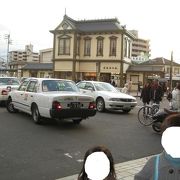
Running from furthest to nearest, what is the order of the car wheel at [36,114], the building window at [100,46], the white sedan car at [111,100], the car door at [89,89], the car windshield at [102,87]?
the building window at [100,46]
the car windshield at [102,87]
the car door at [89,89]
the white sedan car at [111,100]
the car wheel at [36,114]

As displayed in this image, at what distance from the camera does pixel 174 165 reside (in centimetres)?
194

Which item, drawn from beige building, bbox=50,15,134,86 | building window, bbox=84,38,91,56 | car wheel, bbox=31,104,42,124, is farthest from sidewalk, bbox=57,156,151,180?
building window, bbox=84,38,91,56

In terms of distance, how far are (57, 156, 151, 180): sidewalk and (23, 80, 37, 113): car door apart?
6.34 meters

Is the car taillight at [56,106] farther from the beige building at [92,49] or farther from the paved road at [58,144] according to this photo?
the beige building at [92,49]

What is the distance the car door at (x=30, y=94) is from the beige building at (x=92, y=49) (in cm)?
4057

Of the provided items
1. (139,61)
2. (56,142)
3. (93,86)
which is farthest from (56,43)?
(56,142)

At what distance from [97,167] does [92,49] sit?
55.0 metres

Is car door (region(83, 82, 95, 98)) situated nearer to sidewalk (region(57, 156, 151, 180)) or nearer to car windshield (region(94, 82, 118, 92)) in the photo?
car windshield (region(94, 82, 118, 92))

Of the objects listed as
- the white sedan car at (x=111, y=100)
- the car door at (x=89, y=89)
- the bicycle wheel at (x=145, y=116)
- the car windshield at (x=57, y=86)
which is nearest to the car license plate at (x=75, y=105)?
the car windshield at (x=57, y=86)

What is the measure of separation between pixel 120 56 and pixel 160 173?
52181 mm

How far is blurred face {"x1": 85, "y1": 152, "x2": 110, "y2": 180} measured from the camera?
5.17 feet

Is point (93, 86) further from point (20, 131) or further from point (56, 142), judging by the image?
point (56, 142)

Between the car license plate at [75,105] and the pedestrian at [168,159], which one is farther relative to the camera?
the car license plate at [75,105]

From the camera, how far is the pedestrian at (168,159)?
1.70 metres
